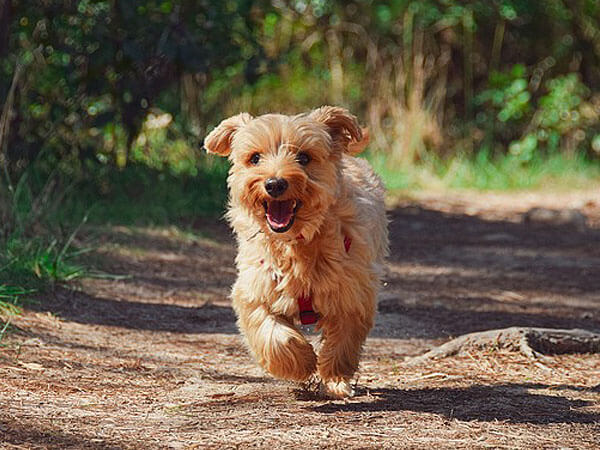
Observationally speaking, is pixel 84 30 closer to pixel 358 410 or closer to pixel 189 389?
pixel 189 389

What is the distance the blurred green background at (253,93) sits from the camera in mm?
8758

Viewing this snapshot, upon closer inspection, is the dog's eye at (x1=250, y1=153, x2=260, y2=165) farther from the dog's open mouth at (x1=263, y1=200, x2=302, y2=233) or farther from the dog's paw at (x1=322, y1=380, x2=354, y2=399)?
the dog's paw at (x1=322, y1=380, x2=354, y2=399)

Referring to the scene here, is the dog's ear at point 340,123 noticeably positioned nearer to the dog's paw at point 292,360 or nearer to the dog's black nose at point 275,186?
the dog's black nose at point 275,186

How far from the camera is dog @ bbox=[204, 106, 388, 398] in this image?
4309 millimetres

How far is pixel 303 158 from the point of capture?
438cm

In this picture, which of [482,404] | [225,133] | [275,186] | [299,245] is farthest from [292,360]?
[225,133]

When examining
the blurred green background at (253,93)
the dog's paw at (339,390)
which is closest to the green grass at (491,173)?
the blurred green background at (253,93)

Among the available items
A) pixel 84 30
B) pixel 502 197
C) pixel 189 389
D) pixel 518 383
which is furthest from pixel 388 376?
pixel 502 197

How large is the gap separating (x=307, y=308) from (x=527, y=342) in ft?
4.70

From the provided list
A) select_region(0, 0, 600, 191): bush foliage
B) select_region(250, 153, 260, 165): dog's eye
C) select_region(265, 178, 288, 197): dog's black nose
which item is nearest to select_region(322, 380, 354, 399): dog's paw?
select_region(265, 178, 288, 197): dog's black nose

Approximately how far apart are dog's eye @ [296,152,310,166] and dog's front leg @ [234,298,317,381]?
65 cm

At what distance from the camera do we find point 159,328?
6059 mm

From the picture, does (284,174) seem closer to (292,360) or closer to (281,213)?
(281,213)

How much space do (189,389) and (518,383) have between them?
153cm
